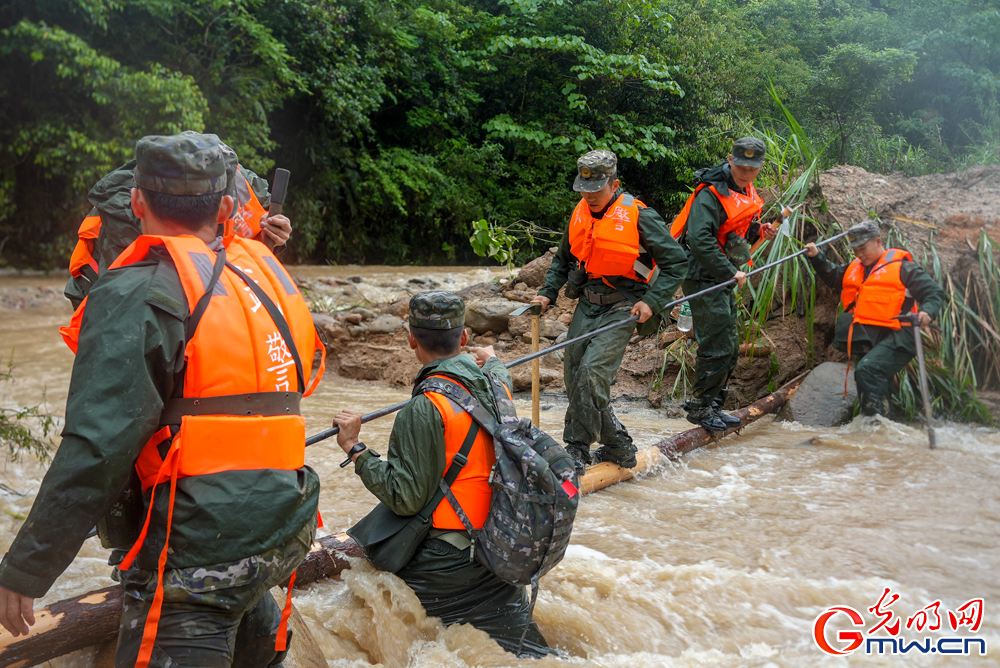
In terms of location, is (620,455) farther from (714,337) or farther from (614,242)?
(714,337)

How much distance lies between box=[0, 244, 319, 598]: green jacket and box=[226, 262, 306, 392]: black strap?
0.17m

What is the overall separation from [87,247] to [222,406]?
185 cm

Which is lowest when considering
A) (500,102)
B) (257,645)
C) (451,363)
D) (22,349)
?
(22,349)

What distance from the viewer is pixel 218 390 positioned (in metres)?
1.59

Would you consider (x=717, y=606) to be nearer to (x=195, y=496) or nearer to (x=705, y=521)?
(x=705, y=521)

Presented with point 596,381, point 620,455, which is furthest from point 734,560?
point 596,381

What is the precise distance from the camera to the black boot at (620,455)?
4.60 meters

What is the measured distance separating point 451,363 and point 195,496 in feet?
3.66

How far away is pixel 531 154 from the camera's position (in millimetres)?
19391

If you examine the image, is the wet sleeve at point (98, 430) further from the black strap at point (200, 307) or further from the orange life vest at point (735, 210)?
the orange life vest at point (735, 210)

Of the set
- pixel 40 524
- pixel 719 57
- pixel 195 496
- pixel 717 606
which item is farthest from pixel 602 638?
pixel 719 57

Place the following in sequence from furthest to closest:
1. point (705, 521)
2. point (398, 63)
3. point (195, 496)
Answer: point (398, 63) < point (705, 521) < point (195, 496)

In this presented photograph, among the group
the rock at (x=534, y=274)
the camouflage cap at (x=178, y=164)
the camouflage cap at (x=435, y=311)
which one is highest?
the camouflage cap at (x=178, y=164)

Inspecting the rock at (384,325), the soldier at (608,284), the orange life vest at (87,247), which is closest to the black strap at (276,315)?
the orange life vest at (87,247)
